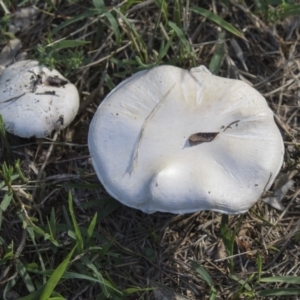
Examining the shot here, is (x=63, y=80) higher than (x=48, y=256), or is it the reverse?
(x=63, y=80)

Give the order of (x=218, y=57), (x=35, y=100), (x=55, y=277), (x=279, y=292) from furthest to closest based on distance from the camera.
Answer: (x=218, y=57) → (x=35, y=100) → (x=279, y=292) → (x=55, y=277)

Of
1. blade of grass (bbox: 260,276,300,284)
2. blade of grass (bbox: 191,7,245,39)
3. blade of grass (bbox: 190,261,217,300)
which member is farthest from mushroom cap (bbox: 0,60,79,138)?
blade of grass (bbox: 260,276,300,284)

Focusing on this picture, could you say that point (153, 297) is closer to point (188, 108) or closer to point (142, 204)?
point (142, 204)

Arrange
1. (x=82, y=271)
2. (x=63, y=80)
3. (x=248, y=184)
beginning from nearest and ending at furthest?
1. (x=248, y=184)
2. (x=82, y=271)
3. (x=63, y=80)

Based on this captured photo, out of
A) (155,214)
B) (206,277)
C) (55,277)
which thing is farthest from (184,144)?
(55,277)

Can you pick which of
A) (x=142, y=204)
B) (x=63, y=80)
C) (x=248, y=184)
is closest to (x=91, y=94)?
(x=63, y=80)

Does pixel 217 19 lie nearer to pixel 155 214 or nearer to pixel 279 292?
pixel 155 214
